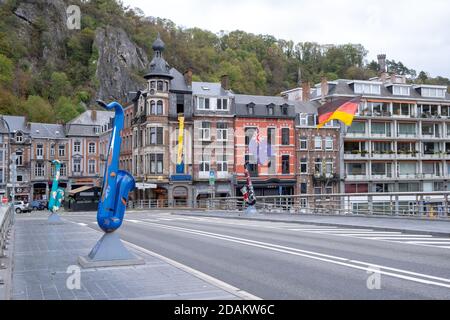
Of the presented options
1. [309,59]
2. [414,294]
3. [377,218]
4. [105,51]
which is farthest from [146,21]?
[414,294]

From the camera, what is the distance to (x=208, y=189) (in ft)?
180

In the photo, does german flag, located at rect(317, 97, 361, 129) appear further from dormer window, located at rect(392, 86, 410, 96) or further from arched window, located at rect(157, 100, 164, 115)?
dormer window, located at rect(392, 86, 410, 96)

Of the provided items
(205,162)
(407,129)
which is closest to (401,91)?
(407,129)

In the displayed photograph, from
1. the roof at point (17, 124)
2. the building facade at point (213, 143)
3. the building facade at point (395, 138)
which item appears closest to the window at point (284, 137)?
the building facade at point (213, 143)

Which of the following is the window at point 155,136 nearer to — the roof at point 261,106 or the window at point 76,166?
the roof at point 261,106

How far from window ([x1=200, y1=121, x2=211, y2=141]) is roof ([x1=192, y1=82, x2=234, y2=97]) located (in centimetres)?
323

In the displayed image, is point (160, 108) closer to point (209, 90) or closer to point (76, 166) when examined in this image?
point (209, 90)

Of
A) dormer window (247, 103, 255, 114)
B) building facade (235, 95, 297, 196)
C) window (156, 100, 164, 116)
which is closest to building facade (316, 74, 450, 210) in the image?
building facade (235, 95, 297, 196)

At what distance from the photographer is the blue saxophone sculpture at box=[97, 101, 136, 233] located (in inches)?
412

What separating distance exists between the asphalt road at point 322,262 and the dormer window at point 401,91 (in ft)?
164

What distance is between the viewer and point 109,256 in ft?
34.4

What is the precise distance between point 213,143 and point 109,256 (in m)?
44.9
